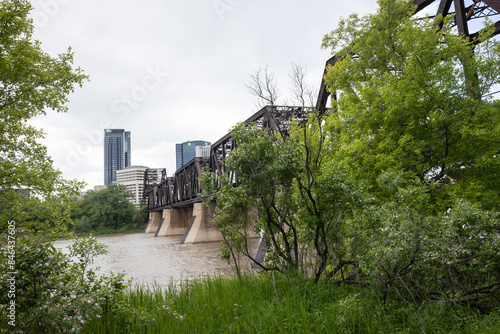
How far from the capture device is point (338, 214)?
727 cm

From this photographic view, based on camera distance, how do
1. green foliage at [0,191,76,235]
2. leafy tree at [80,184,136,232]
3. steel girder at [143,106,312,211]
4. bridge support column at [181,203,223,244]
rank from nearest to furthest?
green foliage at [0,191,76,235], steel girder at [143,106,312,211], bridge support column at [181,203,223,244], leafy tree at [80,184,136,232]

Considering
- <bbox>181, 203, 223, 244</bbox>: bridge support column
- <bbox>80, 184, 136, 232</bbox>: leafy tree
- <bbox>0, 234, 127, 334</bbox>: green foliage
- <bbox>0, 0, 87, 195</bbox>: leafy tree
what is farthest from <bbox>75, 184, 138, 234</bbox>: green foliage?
<bbox>0, 234, 127, 334</bbox>: green foliage

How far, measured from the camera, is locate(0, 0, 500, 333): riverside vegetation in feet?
16.0

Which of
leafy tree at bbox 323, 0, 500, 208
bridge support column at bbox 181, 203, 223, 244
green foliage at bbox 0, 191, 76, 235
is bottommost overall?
bridge support column at bbox 181, 203, 223, 244

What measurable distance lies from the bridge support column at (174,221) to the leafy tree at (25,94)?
5943cm

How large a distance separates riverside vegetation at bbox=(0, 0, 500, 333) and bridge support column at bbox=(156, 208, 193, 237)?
59609 millimetres

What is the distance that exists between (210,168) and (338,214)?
3951 millimetres

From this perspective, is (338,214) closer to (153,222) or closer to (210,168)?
(210,168)

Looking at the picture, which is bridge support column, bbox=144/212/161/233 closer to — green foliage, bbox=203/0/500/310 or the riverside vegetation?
green foliage, bbox=203/0/500/310

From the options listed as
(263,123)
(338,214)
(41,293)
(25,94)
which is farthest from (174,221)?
(41,293)

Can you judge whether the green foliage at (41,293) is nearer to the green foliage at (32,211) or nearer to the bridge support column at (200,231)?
the green foliage at (32,211)

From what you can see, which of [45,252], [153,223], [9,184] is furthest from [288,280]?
[153,223]

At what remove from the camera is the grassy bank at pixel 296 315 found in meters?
4.76

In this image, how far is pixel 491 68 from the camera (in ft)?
31.4
